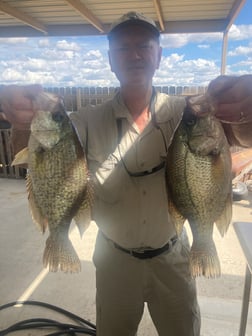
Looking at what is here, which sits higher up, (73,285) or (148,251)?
(148,251)

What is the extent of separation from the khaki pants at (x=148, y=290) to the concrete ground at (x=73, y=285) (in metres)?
1.05

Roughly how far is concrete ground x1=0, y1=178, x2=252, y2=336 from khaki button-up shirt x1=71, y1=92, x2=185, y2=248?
1.52 m

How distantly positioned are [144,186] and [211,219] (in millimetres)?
470

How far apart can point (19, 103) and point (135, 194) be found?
779 millimetres

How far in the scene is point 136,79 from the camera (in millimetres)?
1884

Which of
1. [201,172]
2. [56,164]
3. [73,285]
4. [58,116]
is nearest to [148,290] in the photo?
[201,172]

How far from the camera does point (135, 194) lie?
1.91 metres

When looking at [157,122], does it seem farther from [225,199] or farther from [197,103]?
[225,199]

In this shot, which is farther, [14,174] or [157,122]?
[14,174]

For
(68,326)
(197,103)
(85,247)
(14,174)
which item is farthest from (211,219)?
(14,174)

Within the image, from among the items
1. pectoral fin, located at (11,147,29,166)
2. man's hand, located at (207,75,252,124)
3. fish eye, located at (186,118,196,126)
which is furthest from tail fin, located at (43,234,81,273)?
man's hand, located at (207,75,252,124)

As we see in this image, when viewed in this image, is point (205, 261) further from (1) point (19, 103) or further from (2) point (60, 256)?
(1) point (19, 103)

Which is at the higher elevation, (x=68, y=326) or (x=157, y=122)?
(x=157, y=122)

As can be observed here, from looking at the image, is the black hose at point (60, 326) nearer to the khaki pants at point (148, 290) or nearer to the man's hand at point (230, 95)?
the khaki pants at point (148, 290)
